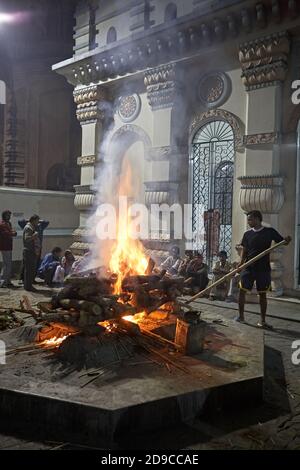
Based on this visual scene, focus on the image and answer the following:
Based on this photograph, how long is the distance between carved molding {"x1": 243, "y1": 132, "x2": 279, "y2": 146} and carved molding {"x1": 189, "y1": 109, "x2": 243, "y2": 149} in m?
0.39

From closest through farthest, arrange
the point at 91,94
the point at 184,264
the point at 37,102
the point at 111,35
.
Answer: the point at 184,264, the point at 111,35, the point at 91,94, the point at 37,102

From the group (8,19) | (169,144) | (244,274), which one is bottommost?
(244,274)

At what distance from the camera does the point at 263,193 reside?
977 cm

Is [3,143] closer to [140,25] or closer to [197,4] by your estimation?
[140,25]

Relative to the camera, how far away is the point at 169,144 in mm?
11914

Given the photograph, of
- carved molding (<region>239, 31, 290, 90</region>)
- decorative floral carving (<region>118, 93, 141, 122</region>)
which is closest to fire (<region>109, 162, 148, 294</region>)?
carved molding (<region>239, 31, 290, 90</region>)

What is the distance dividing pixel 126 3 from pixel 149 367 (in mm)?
12201

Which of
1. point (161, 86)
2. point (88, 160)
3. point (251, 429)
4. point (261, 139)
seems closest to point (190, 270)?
point (261, 139)

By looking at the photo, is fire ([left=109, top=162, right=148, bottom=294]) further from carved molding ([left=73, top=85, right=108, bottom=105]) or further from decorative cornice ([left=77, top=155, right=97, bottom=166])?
carved molding ([left=73, top=85, right=108, bottom=105])

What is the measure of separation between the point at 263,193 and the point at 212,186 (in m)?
1.93

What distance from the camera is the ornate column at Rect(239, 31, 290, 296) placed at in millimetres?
9648

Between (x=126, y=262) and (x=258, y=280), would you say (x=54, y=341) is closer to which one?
(x=126, y=262)

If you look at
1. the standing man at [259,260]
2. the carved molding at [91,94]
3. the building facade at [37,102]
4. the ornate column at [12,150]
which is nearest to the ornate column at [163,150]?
the carved molding at [91,94]

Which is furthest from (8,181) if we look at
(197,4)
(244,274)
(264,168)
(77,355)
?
(77,355)
